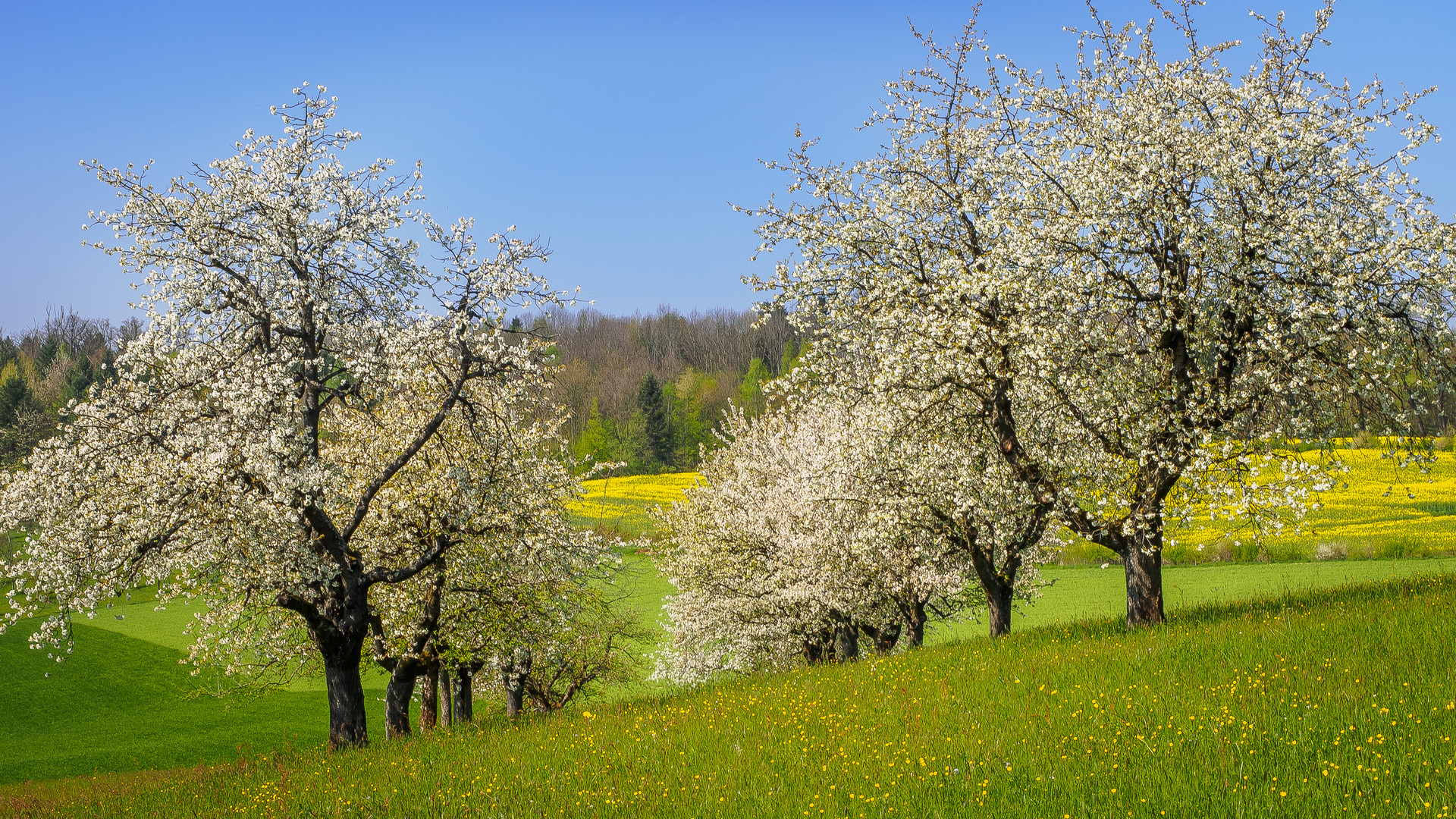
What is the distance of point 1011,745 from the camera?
24.8ft

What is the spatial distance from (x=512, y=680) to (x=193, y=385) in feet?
61.3

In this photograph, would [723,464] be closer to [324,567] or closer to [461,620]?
[461,620]

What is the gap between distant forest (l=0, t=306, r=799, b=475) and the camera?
290 feet

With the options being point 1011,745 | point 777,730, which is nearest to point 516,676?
point 777,730

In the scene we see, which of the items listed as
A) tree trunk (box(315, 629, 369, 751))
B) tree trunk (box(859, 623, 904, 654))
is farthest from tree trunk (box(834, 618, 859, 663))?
tree trunk (box(315, 629, 369, 751))

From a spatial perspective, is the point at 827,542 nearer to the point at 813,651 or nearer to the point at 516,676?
the point at 813,651

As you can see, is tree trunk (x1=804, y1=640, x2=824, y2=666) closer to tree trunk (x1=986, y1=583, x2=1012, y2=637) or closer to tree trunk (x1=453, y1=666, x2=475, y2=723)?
tree trunk (x1=986, y1=583, x2=1012, y2=637)

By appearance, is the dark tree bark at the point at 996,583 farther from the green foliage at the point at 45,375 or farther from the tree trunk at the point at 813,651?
the green foliage at the point at 45,375

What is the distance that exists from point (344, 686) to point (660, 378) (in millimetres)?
117818

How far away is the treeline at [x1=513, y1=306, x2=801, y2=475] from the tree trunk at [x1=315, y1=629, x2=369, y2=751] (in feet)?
180

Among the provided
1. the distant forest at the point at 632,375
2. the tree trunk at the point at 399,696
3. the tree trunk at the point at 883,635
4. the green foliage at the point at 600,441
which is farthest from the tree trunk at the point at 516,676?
the green foliage at the point at 600,441

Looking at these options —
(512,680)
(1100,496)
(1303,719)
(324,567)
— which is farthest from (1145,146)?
(512,680)

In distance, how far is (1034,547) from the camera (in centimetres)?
2289

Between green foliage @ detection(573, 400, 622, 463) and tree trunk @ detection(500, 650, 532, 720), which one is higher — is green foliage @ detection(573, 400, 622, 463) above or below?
above
